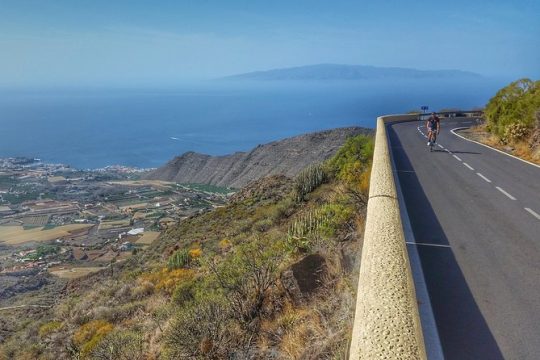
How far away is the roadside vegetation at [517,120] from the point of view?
18.1 m

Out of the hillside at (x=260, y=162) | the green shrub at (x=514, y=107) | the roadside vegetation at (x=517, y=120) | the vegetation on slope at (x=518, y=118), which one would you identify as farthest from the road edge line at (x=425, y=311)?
the hillside at (x=260, y=162)

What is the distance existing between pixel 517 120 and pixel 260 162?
168ft

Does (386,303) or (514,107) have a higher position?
(514,107)

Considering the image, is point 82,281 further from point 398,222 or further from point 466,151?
point 398,222

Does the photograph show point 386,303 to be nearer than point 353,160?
Yes

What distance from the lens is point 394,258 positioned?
405 cm

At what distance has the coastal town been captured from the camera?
127 feet

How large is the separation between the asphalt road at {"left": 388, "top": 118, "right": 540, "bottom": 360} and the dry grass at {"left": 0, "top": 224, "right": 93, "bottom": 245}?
52.0 meters

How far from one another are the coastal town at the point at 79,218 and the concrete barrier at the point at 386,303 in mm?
31470

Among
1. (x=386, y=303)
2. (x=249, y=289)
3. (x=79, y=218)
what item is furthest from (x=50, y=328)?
(x=79, y=218)

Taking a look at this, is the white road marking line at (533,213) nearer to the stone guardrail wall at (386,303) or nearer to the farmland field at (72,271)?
the stone guardrail wall at (386,303)

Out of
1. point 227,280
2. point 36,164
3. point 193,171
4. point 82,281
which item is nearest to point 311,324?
point 227,280

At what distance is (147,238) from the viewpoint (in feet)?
155

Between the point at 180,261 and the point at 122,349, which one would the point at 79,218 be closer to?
the point at 180,261
